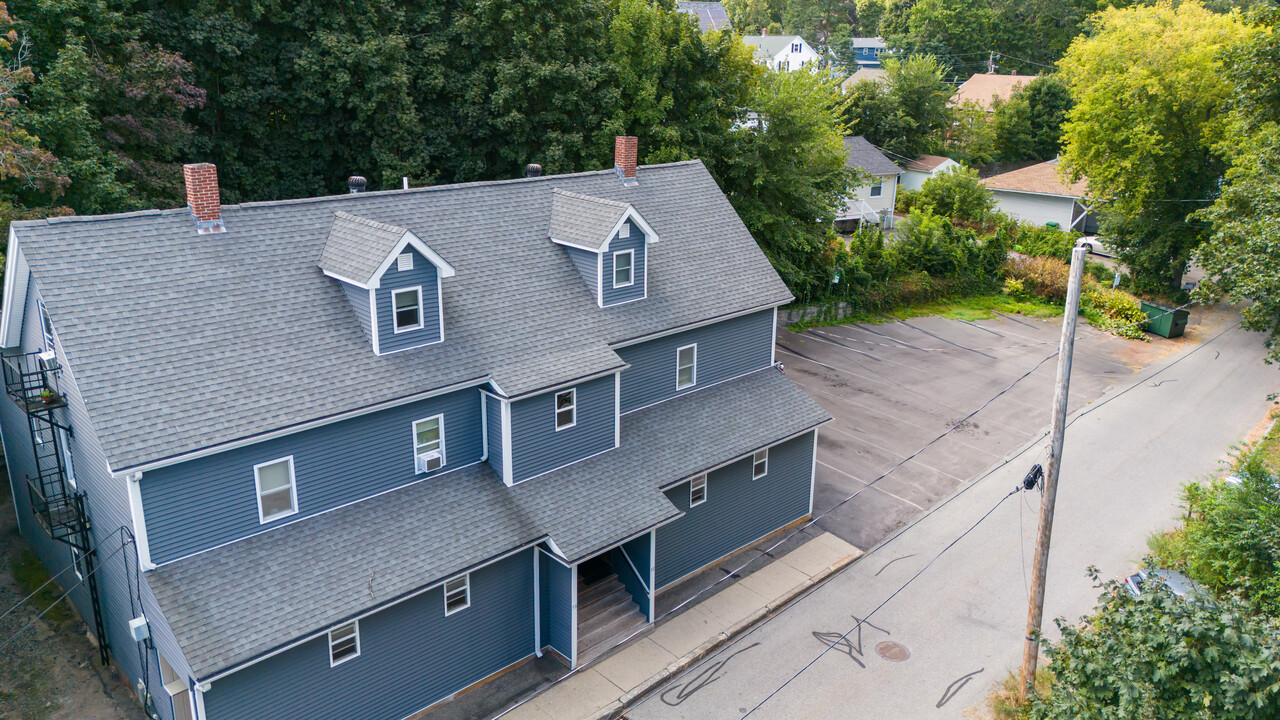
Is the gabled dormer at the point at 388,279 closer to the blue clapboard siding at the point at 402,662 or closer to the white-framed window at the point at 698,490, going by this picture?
the blue clapboard siding at the point at 402,662

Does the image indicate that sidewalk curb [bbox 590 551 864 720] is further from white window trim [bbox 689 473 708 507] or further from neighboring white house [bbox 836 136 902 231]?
neighboring white house [bbox 836 136 902 231]

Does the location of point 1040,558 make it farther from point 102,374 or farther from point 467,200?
point 102,374

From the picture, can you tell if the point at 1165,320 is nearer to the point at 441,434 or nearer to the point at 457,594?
the point at 441,434

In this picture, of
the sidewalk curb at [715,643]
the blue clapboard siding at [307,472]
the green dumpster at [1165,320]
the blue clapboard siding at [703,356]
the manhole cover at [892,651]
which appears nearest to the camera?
the blue clapboard siding at [307,472]

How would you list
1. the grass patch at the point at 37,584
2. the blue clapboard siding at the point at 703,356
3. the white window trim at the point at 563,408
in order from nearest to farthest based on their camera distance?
the white window trim at the point at 563,408
the grass patch at the point at 37,584
the blue clapboard siding at the point at 703,356

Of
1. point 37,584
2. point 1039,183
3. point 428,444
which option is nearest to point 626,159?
point 428,444

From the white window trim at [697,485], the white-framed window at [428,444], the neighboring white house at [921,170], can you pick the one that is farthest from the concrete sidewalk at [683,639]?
the neighboring white house at [921,170]
